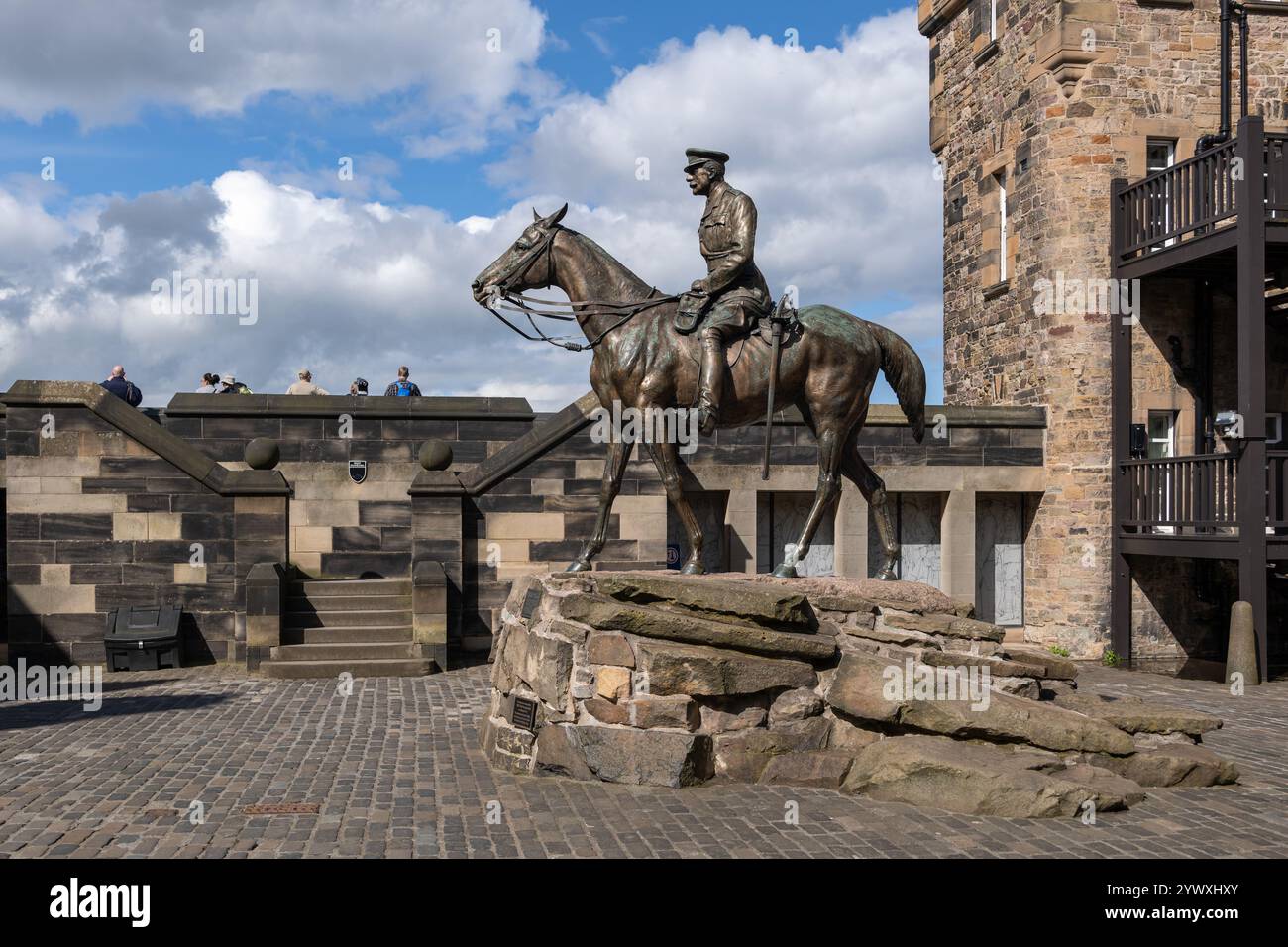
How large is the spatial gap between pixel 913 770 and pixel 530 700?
2.95 m

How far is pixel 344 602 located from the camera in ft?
53.7

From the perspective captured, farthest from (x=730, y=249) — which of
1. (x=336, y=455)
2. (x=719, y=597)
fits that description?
(x=336, y=455)

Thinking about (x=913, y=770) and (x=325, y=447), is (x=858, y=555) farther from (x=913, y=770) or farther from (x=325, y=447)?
(x=913, y=770)

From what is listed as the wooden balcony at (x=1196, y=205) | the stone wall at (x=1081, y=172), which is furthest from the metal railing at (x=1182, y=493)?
the wooden balcony at (x=1196, y=205)

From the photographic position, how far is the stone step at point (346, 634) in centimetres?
A: 1560

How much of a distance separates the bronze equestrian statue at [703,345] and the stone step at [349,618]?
6.44m

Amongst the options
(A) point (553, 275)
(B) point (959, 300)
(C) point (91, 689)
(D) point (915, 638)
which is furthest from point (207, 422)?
(B) point (959, 300)

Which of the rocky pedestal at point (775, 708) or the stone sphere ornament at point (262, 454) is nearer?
the rocky pedestal at point (775, 708)

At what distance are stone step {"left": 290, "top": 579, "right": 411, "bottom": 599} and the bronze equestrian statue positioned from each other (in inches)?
273

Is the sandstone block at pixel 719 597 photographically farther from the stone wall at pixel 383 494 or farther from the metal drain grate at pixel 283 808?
the stone wall at pixel 383 494

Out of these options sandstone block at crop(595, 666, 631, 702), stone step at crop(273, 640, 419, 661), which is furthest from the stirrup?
stone step at crop(273, 640, 419, 661)

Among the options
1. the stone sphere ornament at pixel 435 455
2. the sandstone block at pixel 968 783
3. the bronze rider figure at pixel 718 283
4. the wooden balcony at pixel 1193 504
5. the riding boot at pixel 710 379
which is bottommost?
the sandstone block at pixel 968 783

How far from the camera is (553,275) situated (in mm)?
10641
